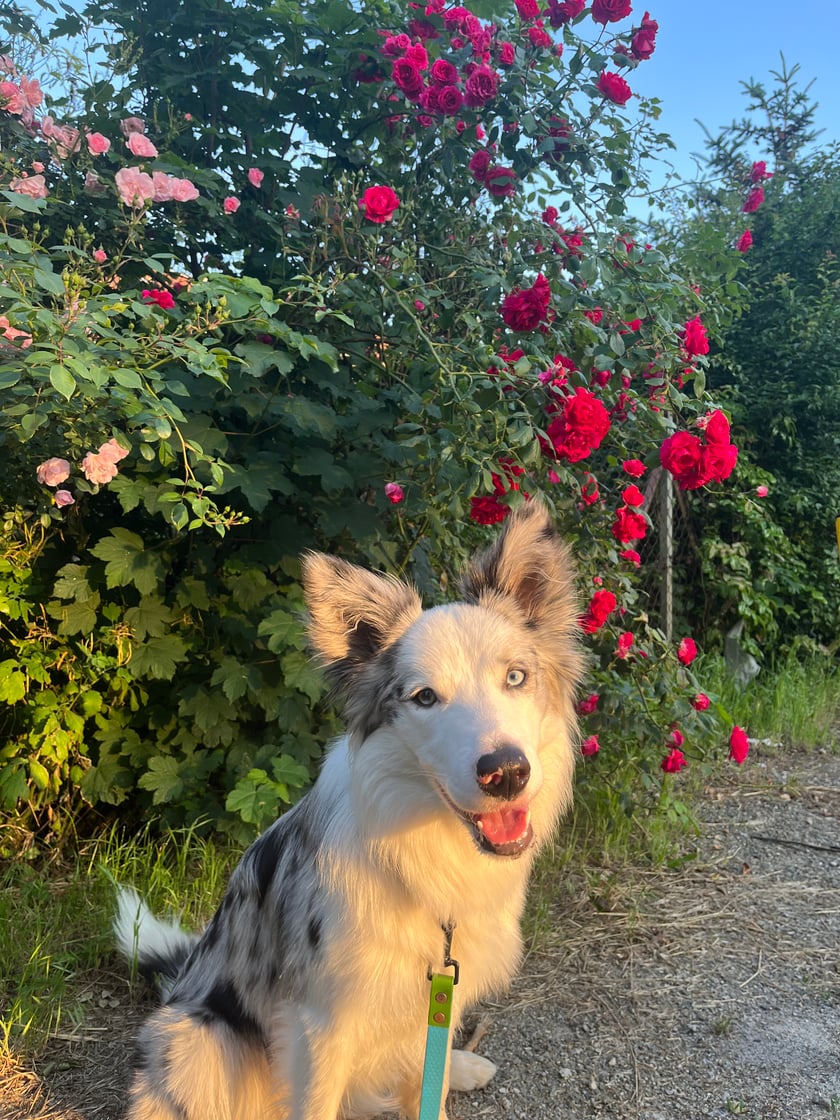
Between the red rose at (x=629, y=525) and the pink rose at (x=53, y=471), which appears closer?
the pink rose at (x=53, y=471)

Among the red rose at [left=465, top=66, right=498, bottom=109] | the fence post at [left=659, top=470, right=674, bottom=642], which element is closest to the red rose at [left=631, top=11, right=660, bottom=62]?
the red rose at [left=465, top=66, right=498, bottom=109]

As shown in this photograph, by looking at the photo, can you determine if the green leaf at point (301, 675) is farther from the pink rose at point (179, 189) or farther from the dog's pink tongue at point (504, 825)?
the pink rose at point (179, 189)

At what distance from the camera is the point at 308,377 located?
3277 mm

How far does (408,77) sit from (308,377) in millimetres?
1163

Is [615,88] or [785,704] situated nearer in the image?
[615,88]

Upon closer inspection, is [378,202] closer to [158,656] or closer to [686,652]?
[158,656]

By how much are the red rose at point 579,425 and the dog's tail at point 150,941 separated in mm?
2125

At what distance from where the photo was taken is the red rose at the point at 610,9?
2938mm

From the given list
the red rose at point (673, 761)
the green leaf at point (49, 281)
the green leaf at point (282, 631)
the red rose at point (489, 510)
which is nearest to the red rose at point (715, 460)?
the red rose at point (489, 510)

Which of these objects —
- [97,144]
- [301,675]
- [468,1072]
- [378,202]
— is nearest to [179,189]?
[97,144]

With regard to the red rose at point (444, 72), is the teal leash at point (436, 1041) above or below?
below

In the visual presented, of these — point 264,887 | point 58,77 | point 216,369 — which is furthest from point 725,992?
point 58,77

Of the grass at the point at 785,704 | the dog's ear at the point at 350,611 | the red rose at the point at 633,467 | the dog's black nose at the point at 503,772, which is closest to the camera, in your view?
the dog's black nose at the point at 503,772

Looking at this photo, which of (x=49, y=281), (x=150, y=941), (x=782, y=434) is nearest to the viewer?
(x=49, y=281)
